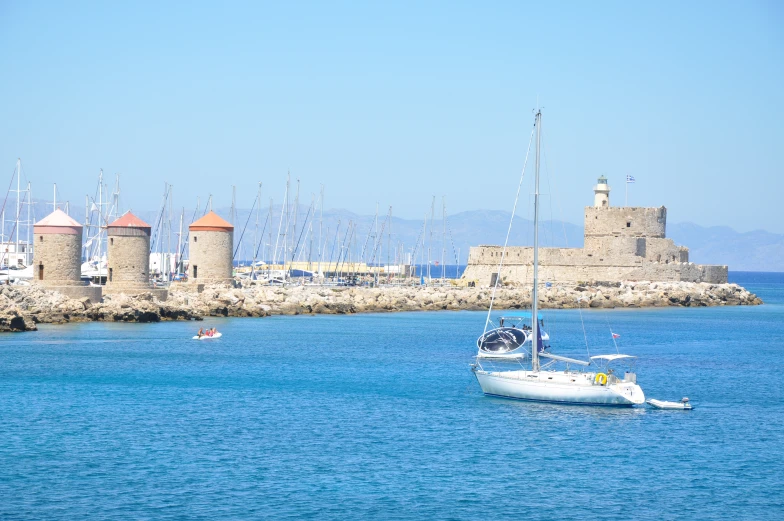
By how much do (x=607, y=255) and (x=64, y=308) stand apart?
27453 millimetres

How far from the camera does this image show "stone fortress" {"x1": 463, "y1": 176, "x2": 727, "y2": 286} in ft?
161

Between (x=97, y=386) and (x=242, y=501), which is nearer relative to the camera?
(x=242, y=501)

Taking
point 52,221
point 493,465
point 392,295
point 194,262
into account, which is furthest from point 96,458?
point 392,295

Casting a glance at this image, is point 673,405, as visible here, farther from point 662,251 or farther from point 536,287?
point 662,251

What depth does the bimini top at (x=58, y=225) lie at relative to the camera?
2873cm

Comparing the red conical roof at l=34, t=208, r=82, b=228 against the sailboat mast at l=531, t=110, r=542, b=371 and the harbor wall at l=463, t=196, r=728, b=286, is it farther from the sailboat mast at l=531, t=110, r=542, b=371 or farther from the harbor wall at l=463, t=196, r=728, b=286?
the harbor wall at l=463, t=196, r=728, b=286

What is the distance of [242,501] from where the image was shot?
34.7 feet

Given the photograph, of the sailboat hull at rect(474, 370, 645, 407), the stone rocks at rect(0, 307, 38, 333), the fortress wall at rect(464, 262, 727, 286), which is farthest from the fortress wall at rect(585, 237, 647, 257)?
the sailboat hull at rect(474, 370, 645, 407)

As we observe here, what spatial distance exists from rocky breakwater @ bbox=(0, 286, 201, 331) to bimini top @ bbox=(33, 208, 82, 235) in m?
1.55

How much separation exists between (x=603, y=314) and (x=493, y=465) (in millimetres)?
29553

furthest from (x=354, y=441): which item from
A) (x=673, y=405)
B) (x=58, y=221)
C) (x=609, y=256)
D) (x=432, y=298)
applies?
(x=609, y=256)

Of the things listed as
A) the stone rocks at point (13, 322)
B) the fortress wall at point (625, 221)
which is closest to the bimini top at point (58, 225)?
the stone rocks at point (13, 322)

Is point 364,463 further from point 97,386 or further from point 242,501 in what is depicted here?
point 97,386

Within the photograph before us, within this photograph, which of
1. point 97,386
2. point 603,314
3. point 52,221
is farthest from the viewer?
point 603,314
